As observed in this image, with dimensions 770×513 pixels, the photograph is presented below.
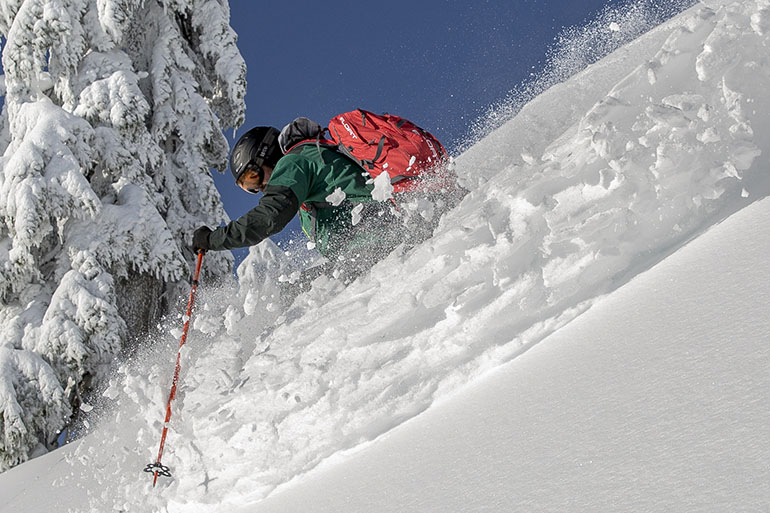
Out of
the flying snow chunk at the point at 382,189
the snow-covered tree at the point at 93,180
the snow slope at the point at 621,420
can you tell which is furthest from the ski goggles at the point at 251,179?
the snow-covered tree at the point at 93,180

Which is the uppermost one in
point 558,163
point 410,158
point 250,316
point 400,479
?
point 410,158

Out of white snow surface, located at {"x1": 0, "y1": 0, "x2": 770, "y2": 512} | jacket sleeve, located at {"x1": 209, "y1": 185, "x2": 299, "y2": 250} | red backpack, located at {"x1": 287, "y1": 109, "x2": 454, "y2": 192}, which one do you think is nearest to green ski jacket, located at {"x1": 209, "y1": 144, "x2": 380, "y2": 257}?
jacket sleeve, located at {"x1": 209, "y1": 185, "x2": 299, "y2": 250}

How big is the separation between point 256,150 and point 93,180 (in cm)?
567

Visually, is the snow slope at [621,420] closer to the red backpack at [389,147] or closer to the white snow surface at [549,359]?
the white snow surface at [549,359]

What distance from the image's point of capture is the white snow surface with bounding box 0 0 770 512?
1.62 meters

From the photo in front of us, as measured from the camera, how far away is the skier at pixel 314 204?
14.4ft

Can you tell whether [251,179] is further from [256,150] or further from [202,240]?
[202,240]

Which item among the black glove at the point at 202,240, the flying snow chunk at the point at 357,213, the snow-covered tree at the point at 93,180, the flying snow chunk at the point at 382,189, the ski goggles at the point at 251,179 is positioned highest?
the snow-covered tree at the point at 93,180

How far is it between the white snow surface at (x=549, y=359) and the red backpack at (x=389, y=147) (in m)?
0.68

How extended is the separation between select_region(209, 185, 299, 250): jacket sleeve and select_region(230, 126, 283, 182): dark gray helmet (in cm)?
71

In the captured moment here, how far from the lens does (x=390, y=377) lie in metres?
2.97

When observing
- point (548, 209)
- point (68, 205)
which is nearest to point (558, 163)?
point (548, 209)

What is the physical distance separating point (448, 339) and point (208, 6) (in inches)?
388

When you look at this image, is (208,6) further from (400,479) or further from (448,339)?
(400,479)
